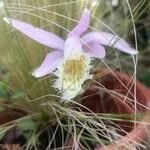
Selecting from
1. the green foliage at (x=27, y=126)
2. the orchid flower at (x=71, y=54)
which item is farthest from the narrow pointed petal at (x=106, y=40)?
the green foliage at (x=27, y=126)

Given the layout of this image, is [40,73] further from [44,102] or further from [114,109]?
[114,109]

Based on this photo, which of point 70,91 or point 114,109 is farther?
point 114,109

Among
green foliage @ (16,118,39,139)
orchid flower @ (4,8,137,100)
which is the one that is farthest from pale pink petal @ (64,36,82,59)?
green foliage @ (16,118,39,139)

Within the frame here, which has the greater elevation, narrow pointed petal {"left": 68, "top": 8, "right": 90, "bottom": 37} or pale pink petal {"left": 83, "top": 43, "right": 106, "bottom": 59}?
narrow pointed petal {"left": 68, "top": 8, "right": 90, "bottom": 37}

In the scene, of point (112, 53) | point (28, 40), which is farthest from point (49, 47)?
point (112, 53)

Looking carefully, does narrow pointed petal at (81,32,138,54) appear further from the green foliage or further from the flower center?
the green foliage

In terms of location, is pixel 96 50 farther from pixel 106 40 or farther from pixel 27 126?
pixel 27 126

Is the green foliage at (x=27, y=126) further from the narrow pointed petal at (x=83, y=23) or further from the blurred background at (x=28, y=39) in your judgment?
the narrow pointed petal at (x=83, y=23)
